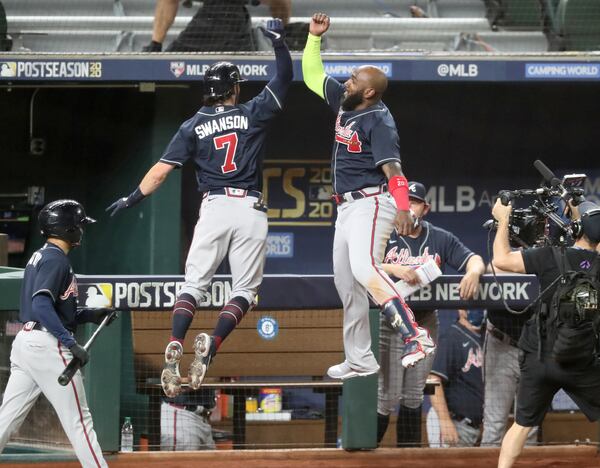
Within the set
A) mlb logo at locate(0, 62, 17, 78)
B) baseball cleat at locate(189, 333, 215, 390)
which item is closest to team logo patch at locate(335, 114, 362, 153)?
baseball cleat at locate(189, 333, 215, 390)

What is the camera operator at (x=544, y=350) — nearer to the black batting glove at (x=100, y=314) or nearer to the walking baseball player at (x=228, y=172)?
the walking baseball player at (x=228, y=172)

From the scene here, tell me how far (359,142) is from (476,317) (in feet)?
8.82

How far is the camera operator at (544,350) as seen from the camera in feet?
19.5

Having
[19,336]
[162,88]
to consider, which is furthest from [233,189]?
[162,88]

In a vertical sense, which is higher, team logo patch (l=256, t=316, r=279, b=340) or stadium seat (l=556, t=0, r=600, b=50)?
stadium seat (l=556, t=0, r=600, b=50)

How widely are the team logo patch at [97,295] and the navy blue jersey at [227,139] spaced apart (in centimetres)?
103

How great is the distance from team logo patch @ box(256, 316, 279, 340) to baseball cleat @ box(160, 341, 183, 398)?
1314 mm

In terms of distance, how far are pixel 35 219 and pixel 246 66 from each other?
7.58ft

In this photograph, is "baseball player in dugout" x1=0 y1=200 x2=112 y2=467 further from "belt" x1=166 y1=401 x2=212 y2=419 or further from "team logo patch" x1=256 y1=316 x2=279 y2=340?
"team logo patch" x1=256 y1=316 x2=279 y2=340

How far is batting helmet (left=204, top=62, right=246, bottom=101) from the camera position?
19.5 feet

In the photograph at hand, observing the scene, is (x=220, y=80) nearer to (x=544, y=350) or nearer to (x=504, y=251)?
(x=504, y=251)

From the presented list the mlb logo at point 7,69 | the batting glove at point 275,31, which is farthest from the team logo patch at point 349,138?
the mlb logo at point 7,69

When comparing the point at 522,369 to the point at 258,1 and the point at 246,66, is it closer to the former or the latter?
the point at 246,66

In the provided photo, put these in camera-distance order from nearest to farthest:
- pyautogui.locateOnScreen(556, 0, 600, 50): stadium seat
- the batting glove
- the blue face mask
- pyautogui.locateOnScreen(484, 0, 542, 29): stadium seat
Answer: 1. the batting glove
2. the blue face mask
3. pyautogui.locateOnScreen(556, 0, 600, 50): stadium seat
4. pyautogui.locateOnScreen(484, 0, 542, 29): stadium seat
